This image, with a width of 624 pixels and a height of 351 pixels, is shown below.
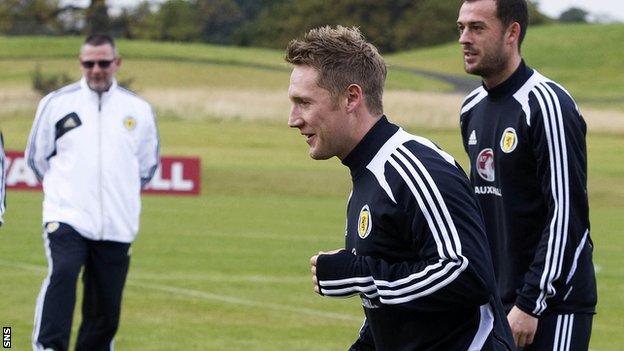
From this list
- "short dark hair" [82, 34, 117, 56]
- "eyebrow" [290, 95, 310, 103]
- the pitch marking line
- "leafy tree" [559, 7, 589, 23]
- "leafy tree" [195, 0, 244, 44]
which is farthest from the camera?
"leafy tree" [559, 7, 589, 23]

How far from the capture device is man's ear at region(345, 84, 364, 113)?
5.00 metres

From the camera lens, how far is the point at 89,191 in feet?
33.4

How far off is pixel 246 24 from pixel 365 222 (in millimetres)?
121957

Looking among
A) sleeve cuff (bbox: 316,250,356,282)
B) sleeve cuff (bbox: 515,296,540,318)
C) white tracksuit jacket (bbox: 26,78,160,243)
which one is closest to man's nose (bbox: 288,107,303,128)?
sleeve cuff (bbox: 316,250,356,282)

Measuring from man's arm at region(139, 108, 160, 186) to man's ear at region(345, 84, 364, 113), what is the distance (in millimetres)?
5735

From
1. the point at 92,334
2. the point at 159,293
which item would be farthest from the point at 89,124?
the point at 159,293

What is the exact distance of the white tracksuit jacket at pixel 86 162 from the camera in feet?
33.3

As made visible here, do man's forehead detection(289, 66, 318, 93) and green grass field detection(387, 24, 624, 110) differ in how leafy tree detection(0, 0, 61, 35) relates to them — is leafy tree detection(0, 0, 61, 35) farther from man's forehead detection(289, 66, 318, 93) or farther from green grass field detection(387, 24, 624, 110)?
man's forehead detection(289, 66, 318, 93)

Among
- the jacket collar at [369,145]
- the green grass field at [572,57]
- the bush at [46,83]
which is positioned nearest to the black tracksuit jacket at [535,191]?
the jacket collar at [369,145]

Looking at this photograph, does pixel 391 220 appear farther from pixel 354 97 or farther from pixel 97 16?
pixel 97 16

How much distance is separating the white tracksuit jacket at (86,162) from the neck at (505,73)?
13.8ft

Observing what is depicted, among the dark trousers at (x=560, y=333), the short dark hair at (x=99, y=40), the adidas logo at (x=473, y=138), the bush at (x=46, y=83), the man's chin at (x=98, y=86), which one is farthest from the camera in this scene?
the bush at (x=46, y=83)

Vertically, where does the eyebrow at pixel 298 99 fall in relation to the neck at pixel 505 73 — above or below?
above

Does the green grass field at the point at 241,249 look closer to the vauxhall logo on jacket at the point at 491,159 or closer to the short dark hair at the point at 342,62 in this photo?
the vauxhall logo on jacket at the point at 491,159
